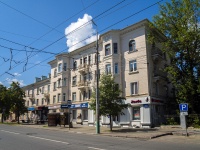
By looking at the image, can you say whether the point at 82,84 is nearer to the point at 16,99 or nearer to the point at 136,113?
the point at 136,113

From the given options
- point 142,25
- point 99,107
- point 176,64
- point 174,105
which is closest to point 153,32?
point 142,25

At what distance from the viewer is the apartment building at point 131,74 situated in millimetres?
29875

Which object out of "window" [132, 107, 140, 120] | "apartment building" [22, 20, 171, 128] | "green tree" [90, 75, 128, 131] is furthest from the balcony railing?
"green tree" [90, 75, 128, 131]

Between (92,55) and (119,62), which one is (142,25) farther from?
(92,55)

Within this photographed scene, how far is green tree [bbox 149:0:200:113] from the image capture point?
26.7 meters

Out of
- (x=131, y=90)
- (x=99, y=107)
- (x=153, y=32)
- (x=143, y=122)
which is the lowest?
(x=143, y=122)

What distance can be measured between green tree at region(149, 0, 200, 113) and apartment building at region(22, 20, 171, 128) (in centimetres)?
262

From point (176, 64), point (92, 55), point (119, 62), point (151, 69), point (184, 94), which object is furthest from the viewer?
point (92, 55)

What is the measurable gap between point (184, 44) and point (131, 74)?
320 inches

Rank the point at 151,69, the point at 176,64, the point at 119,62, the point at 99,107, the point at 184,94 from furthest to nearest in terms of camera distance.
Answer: the point at 119,62, the point at 151,69, the point at 176,64, the point at 184,94, the point at 99,107

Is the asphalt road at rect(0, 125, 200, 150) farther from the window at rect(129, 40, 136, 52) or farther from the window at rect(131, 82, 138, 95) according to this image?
the window at rect(129, 40, 136, 52)

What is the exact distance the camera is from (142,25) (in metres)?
31.1

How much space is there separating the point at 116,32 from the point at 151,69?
7733 mm

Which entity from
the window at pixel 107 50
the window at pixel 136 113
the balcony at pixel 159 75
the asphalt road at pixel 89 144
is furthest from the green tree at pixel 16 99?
the asphalt road at pixel 89 144
